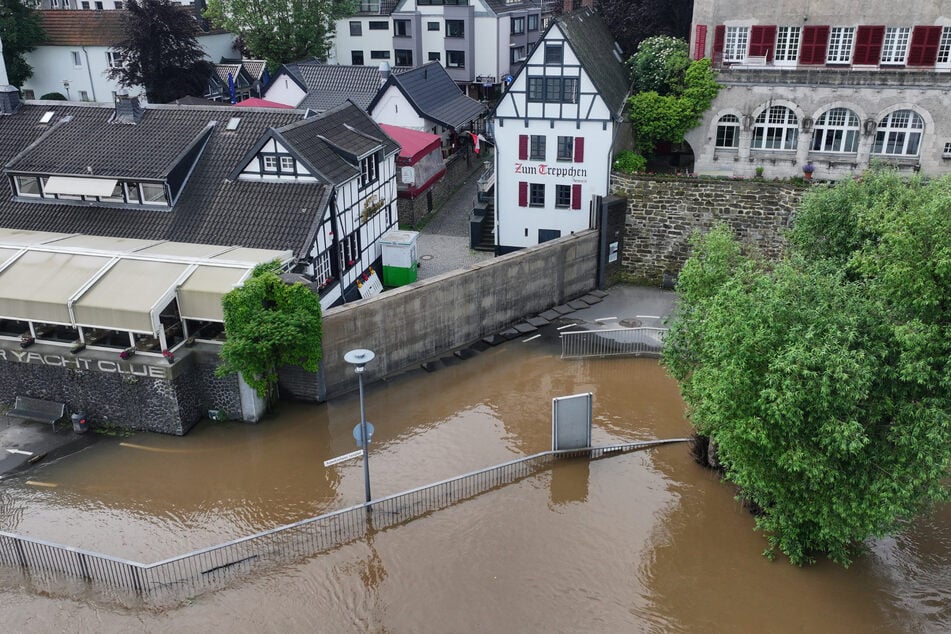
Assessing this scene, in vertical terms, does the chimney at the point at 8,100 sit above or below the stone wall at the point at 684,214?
above

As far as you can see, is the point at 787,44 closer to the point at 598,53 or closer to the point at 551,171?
the point at 598,53

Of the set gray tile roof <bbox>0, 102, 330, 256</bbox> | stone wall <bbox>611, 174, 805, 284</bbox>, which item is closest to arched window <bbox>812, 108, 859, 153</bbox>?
stone wall <bbox>611, 174, 805, 284</bbox>

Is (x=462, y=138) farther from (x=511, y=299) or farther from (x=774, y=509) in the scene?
(x=774, y=509)

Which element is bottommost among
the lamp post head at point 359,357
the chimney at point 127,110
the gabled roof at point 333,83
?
the lamp post head at point 359,357

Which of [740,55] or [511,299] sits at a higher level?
[740,55]

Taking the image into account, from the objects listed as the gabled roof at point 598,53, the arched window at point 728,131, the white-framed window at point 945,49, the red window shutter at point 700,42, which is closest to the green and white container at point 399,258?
the gabled roof at point 598,53

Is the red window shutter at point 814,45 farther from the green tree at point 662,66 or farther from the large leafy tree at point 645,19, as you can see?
the large leafy tree at point 645,19

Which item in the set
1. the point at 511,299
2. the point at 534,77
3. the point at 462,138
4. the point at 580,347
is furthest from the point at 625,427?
the point at 462,138
